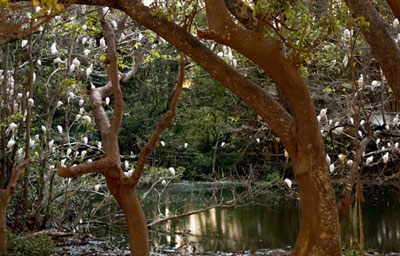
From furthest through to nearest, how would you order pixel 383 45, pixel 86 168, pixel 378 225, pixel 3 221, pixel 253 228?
pixel 253 228, pixel 378 225, pixel 3 221, pixel 86 168, pixel 383 45

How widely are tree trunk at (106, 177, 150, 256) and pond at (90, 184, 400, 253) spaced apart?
263cm

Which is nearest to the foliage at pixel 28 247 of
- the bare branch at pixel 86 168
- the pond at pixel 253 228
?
the bare branch at pixel 86 168

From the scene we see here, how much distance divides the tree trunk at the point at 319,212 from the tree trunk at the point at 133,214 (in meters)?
1.95

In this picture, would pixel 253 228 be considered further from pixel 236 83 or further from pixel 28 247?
pixel 236 83

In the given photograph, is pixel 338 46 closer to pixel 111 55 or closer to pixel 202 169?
pixel 111 55

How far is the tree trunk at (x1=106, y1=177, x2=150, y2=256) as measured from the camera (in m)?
5.36

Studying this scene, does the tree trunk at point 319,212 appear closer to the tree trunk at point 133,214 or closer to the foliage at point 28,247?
the tree trunk at point 133,214

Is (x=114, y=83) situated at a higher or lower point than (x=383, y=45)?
higher

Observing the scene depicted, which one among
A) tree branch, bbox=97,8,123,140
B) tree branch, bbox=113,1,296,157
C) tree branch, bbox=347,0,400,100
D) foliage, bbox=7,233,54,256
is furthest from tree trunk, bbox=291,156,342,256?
foliage, bbox=7,233,54,256

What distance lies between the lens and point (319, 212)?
4.07 metres

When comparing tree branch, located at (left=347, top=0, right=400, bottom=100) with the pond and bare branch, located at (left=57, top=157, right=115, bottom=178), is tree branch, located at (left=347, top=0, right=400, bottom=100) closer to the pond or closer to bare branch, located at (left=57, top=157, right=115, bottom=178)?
bare branch, located at (left=57, top=157, right=115, bottom=178)

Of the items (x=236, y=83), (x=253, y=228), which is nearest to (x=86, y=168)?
(x=236, y=83)

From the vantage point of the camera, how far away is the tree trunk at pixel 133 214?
5.36 metres

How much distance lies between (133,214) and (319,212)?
2115 millimetres
